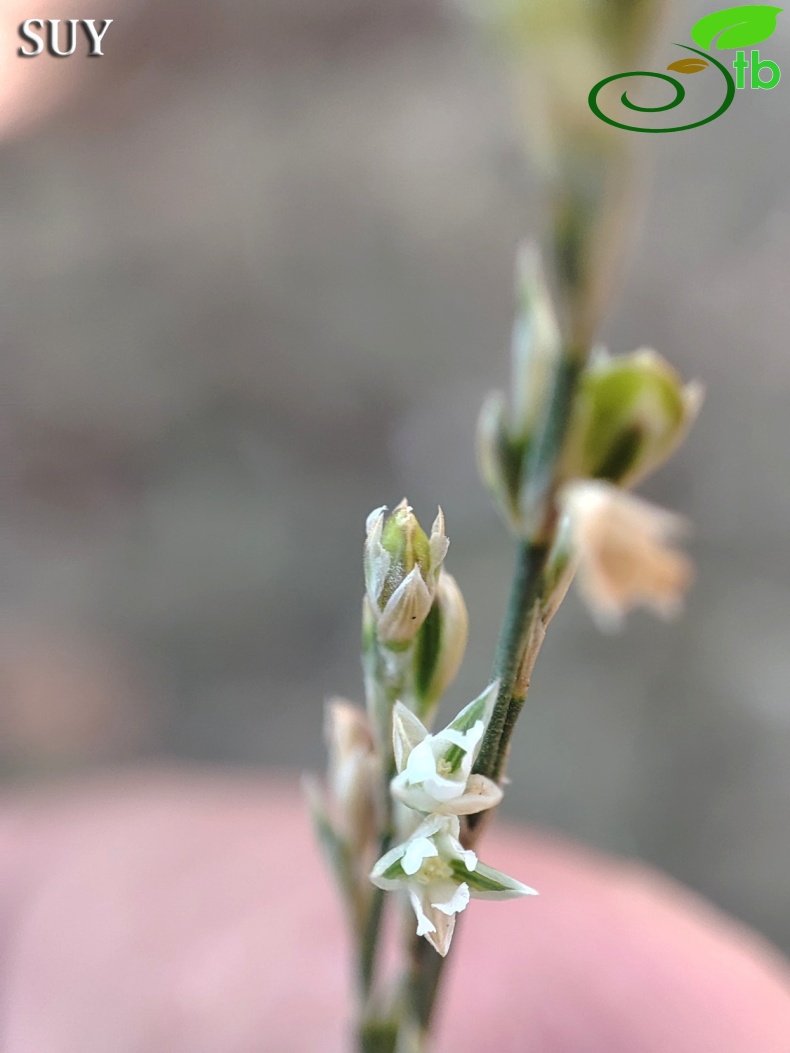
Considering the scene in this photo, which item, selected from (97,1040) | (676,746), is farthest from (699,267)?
(97,1040)

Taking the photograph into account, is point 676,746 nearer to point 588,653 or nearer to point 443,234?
point 588,653

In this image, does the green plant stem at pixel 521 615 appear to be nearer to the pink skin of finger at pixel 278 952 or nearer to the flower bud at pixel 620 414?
the flower bud at pixel 620 414

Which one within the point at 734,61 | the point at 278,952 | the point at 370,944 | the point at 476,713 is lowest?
the point at 278,952

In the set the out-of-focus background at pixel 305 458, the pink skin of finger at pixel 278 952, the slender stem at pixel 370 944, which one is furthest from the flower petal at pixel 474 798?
the out-of-focus background at pixel 305 458

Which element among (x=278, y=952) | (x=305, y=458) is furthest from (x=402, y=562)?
(x=305, y=458)

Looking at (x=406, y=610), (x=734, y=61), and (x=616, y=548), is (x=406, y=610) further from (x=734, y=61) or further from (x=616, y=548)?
(x=734, y=61)

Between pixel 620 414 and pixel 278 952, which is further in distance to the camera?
pixel 278 952

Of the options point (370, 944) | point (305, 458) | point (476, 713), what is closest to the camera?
point (476, 713)
